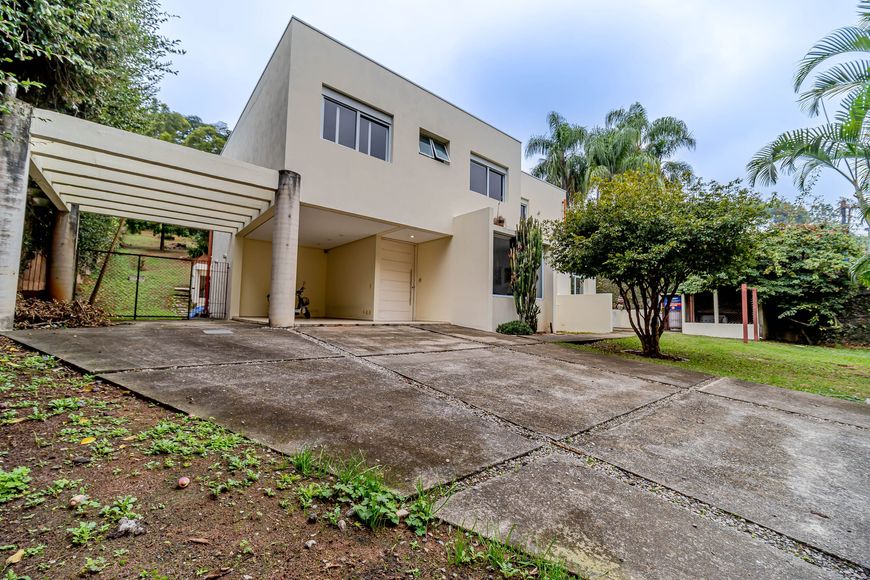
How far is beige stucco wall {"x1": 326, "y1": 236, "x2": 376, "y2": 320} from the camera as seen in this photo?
1107cm

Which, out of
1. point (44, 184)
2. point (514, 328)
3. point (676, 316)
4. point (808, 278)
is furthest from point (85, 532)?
point (676, 316)

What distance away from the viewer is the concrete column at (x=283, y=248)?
7.43 m

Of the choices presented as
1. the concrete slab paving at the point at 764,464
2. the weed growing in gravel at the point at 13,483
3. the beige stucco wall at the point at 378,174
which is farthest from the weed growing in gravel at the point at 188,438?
the beige stucco wall at the point at 378,174

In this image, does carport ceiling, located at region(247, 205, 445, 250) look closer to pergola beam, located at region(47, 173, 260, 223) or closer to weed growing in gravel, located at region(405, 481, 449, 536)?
pergola beam, located at region(47, 173, 260, 223)

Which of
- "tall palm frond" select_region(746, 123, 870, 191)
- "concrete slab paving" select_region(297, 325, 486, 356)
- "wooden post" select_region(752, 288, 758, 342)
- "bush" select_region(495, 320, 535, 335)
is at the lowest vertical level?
"concrete slab paving" select_region(297, 325, 486, 356)

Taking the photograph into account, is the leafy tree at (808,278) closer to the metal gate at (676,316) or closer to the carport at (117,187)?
the metal gate at (676,316)

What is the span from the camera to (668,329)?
54.1 feet

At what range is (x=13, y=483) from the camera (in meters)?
1.66

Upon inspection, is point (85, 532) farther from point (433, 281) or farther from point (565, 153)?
point (565, 153)

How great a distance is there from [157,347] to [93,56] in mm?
5165

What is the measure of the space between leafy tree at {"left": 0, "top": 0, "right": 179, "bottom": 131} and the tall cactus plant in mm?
8834

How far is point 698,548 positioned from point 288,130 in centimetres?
874

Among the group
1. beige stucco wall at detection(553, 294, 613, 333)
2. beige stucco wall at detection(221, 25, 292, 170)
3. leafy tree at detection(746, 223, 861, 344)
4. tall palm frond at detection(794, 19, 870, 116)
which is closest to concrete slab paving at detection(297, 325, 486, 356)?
beige stucco wall at detection(221, 25, 292, 170)

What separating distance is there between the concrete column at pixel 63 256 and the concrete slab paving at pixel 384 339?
5533 mm
